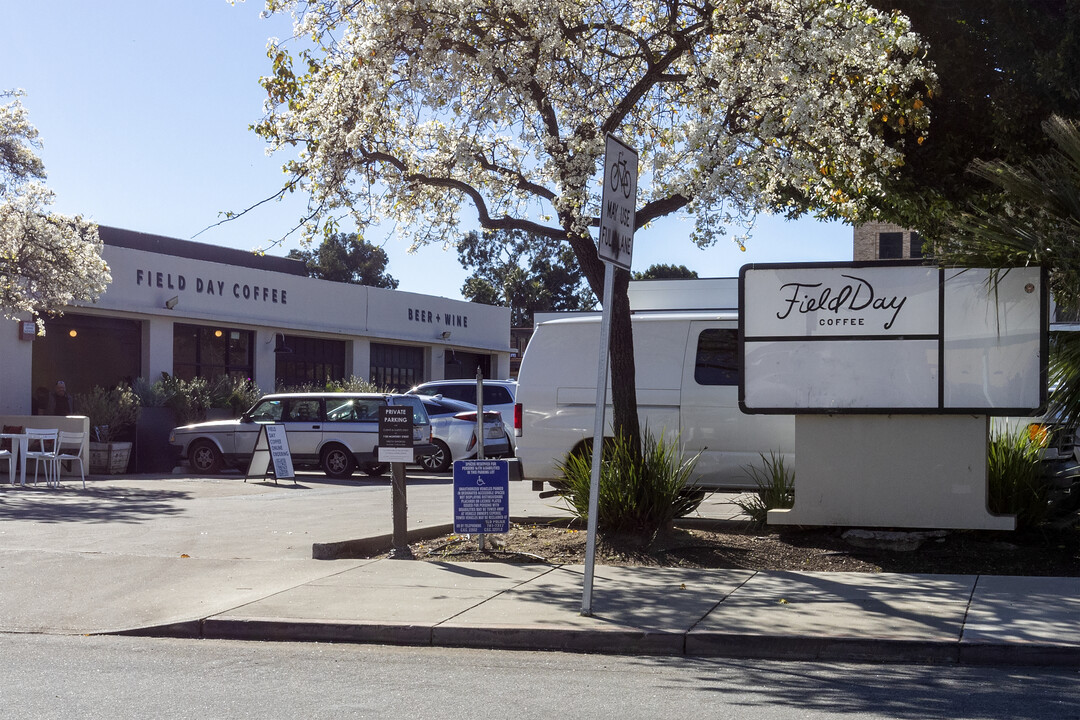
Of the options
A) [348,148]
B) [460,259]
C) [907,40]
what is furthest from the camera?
[460,259]

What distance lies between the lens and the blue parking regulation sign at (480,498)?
990 cm

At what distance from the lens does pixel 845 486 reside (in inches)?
392

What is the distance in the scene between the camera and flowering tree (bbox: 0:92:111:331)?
20.7 m

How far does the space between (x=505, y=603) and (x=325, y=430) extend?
13092 millimetres

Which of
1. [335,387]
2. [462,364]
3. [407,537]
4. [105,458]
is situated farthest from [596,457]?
[462,364]

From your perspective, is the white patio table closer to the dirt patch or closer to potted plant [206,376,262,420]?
potted plant [206,376,262,420]

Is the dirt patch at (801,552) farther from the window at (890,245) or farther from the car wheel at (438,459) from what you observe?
the window at (890,245)

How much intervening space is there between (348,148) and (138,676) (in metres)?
6.63

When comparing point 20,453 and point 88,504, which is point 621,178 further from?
point 20,453

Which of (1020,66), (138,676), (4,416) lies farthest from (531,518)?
(4,416)

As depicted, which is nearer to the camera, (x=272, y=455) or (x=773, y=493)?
(x=773, y=493)

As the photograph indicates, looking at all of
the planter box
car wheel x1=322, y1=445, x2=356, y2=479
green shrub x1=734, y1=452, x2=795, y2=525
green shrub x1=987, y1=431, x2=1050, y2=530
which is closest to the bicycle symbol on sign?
green shrub x1=734, y1=452, x2=795, y2=525

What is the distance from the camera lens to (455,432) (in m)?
21.1

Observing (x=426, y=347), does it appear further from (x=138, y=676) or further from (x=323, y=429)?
(x=138, y=676)
